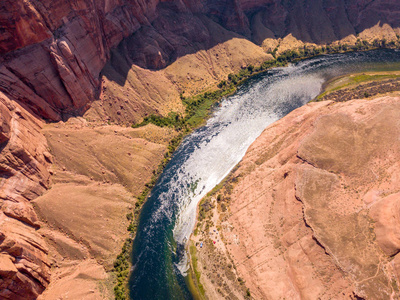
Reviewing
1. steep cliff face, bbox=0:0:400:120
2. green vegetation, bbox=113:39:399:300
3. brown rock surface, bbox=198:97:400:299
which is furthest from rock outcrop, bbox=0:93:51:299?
brown rock surface, bbox=198:97:400:299

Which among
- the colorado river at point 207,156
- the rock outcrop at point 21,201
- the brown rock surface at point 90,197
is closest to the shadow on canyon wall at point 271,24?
the colorado river at point 207,156

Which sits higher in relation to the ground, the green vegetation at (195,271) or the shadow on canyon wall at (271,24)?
the shadow on canyon wall at (271,24)

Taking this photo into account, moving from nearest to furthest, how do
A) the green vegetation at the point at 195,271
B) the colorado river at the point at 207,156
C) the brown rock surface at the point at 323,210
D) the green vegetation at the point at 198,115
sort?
the brown rock surface at the point at 323,210
the green vegetation at the point at 195,271
the green vegetation at the point at 198,115
the colorado river at the point at 207,156

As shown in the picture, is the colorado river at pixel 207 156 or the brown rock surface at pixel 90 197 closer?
the brown rock surface at pixel 90 197

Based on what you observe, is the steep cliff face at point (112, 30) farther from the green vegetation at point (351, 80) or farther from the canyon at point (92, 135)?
the green vegetation at point (351, 80)

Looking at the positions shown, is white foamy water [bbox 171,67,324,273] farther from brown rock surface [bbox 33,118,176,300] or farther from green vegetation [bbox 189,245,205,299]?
brown rock surface [bbox 33,118,176,300]

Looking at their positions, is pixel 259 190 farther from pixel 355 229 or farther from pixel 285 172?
pixel 355 229

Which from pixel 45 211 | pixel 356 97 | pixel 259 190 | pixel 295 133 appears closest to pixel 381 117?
pixel 295 133
